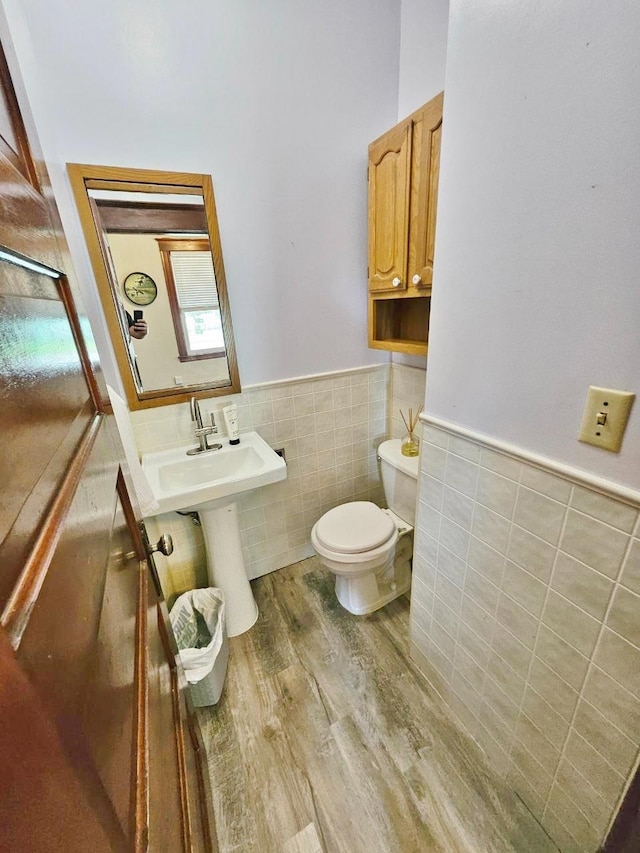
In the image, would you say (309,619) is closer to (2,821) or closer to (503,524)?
(503,524)

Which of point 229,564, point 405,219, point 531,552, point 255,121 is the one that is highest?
point 255,121

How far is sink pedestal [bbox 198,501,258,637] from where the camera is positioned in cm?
147

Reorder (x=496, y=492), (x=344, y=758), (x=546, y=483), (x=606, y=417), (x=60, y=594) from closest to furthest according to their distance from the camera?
(x=60, y=594) < (x=606, y=417) < (x=546, y=483) < (x=496, y=492) < (x=344, y=758)

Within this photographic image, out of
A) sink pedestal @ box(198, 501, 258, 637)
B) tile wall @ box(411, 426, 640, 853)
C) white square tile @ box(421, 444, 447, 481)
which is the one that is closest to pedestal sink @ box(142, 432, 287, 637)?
sink pedestal @ box(198, 501, 258, 637)

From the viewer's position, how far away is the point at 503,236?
745 millimetres

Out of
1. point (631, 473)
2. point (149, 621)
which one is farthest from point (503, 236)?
point (149, 621)

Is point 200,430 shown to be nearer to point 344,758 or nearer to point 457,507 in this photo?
point 457,507

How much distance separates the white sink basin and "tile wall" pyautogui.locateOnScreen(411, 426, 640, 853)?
25.0 inches

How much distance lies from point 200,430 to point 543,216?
1356 mm

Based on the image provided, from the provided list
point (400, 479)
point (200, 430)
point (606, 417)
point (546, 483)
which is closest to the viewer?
point (606, 417)

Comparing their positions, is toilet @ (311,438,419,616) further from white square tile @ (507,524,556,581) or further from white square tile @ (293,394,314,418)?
white square tile @ (507,524,556,581)

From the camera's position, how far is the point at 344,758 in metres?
1.14

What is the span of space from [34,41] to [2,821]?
1722 millimetres

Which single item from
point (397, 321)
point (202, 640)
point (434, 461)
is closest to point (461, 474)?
point (434, 461)
